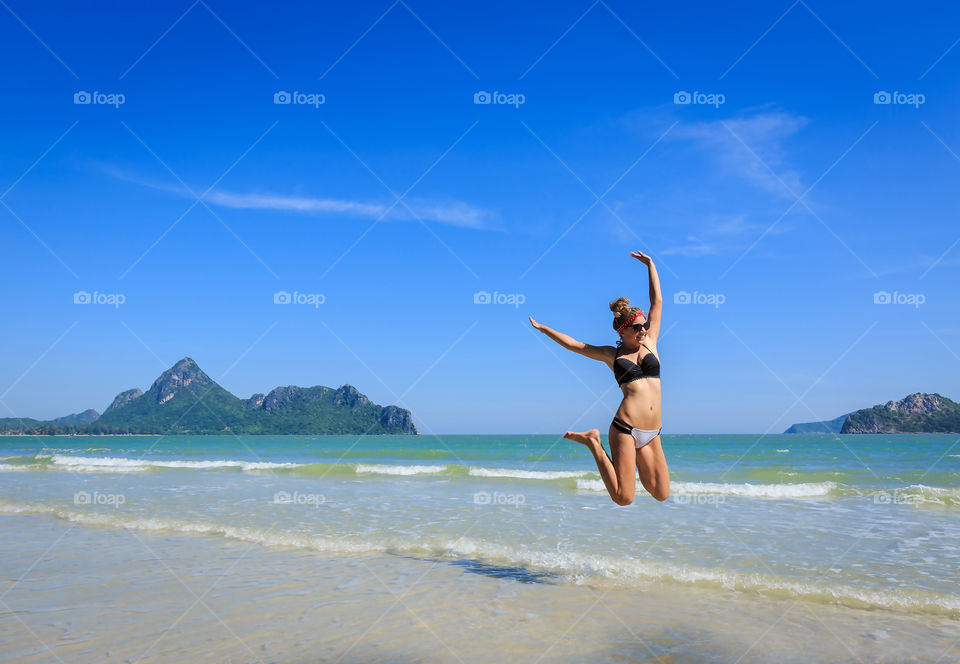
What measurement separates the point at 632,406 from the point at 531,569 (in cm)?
413

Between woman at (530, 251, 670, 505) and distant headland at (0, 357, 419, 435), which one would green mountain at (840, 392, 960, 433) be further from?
woman at (530, 251, 670, 505)

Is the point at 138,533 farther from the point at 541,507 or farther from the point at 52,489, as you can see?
the point at 52,489

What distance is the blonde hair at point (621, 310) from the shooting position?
585 centimetres

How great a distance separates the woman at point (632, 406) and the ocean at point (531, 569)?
63.5 inches

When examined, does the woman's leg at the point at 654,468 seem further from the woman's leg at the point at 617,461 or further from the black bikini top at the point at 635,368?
the black bikini top at the point at 635,368

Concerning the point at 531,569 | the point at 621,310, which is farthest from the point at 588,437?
the point at 531,569

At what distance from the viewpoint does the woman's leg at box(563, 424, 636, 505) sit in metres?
5.90

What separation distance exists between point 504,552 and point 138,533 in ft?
23.6

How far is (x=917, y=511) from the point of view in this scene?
1473cm

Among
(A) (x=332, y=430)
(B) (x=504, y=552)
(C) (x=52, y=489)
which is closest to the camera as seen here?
(B) (x=504, y=552)

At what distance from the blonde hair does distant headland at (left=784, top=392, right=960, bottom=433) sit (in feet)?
407

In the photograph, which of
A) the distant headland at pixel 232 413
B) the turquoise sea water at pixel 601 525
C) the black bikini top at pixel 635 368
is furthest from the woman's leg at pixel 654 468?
the distant headland at pixel 232 413

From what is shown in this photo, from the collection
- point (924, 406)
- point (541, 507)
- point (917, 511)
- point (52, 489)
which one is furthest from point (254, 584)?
point (924, 406)

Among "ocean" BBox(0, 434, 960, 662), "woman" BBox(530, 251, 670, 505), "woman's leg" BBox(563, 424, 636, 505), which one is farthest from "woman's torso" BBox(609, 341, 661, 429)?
"ocean" BBox(0, 434, 960, 662)
